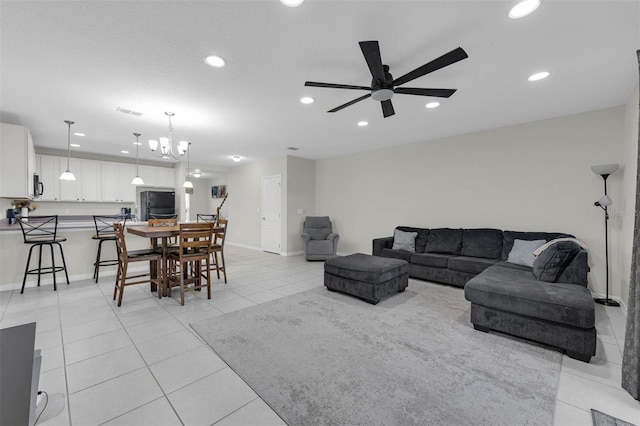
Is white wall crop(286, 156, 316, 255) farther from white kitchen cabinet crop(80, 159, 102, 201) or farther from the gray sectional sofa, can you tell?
white kitchen cabinet crop(80, 159, 102, 201)

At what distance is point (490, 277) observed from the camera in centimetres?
286

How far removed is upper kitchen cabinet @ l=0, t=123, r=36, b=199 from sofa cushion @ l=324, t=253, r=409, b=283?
4838 millimetres

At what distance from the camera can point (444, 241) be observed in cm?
461

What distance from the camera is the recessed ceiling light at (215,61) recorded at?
237 cm

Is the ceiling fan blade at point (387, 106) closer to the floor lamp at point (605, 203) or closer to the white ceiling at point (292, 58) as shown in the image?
the white ceiling at point (292, 58)

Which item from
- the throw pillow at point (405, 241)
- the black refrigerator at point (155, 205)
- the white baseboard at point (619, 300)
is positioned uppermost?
the black refrigerator at point (155, 205)

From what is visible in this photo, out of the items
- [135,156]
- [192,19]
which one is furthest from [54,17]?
[135,156]

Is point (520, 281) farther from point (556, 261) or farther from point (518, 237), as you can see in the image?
point (518, 237)

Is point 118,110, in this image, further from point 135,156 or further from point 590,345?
point 590,345

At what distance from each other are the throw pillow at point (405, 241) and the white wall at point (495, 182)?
20.8 inches

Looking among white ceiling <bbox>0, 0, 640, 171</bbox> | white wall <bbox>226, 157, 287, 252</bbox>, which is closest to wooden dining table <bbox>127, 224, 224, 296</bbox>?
white ceiling <bbox>0, 0, 640, 171</bbox>

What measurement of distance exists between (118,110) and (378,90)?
3582 mm

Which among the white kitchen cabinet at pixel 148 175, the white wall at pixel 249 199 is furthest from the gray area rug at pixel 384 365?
the white kitchen cabinet at pixel 148 175

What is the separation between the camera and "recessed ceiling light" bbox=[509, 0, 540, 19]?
1.72 metres
